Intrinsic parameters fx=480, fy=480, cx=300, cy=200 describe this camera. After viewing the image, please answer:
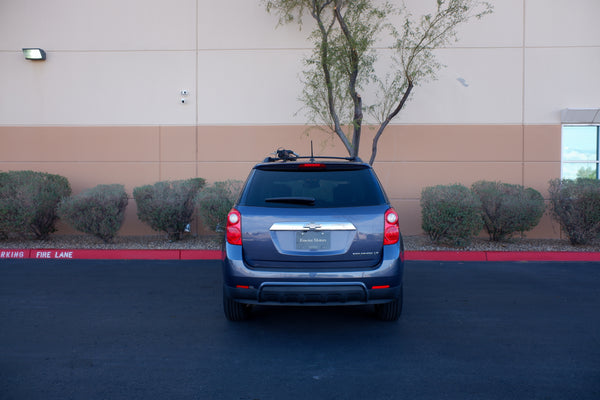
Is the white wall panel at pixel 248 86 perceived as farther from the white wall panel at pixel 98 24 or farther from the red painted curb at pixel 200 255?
the red painted curb at pixel 200 255

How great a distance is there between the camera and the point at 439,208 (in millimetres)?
9422

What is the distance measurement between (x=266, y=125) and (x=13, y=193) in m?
5.59

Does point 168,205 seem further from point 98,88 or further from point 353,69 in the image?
point 353,69

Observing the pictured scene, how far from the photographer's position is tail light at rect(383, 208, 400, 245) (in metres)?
4.33

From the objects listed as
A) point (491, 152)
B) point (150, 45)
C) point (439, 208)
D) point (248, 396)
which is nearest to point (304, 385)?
point (248, 396)

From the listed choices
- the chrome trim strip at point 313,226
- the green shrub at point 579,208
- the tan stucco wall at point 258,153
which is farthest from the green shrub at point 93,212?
the green shrub at point 579,208

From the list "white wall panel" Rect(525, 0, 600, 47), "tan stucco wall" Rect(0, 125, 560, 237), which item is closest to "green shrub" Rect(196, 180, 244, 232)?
"tan stucco wall" Rect(0, 125, 560, 237)

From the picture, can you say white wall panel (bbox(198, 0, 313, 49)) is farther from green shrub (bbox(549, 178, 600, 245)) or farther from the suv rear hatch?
the suv rear hatch

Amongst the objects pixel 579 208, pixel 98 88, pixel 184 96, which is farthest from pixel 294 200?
pixel 98 88

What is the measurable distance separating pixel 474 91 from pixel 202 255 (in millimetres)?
7362

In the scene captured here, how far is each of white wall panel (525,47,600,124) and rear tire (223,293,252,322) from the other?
916 cm

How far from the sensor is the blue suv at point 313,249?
4211mm

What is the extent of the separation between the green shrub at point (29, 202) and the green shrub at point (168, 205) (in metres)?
1.88

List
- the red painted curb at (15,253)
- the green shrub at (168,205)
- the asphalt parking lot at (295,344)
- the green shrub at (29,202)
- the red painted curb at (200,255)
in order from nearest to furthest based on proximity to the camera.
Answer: the asphalt parking lot at (295,344) < the red painted curb at (200,255) < the red painted curb at (15,253) < the green shrub at (29,202) < the green shrub at (168,205)
